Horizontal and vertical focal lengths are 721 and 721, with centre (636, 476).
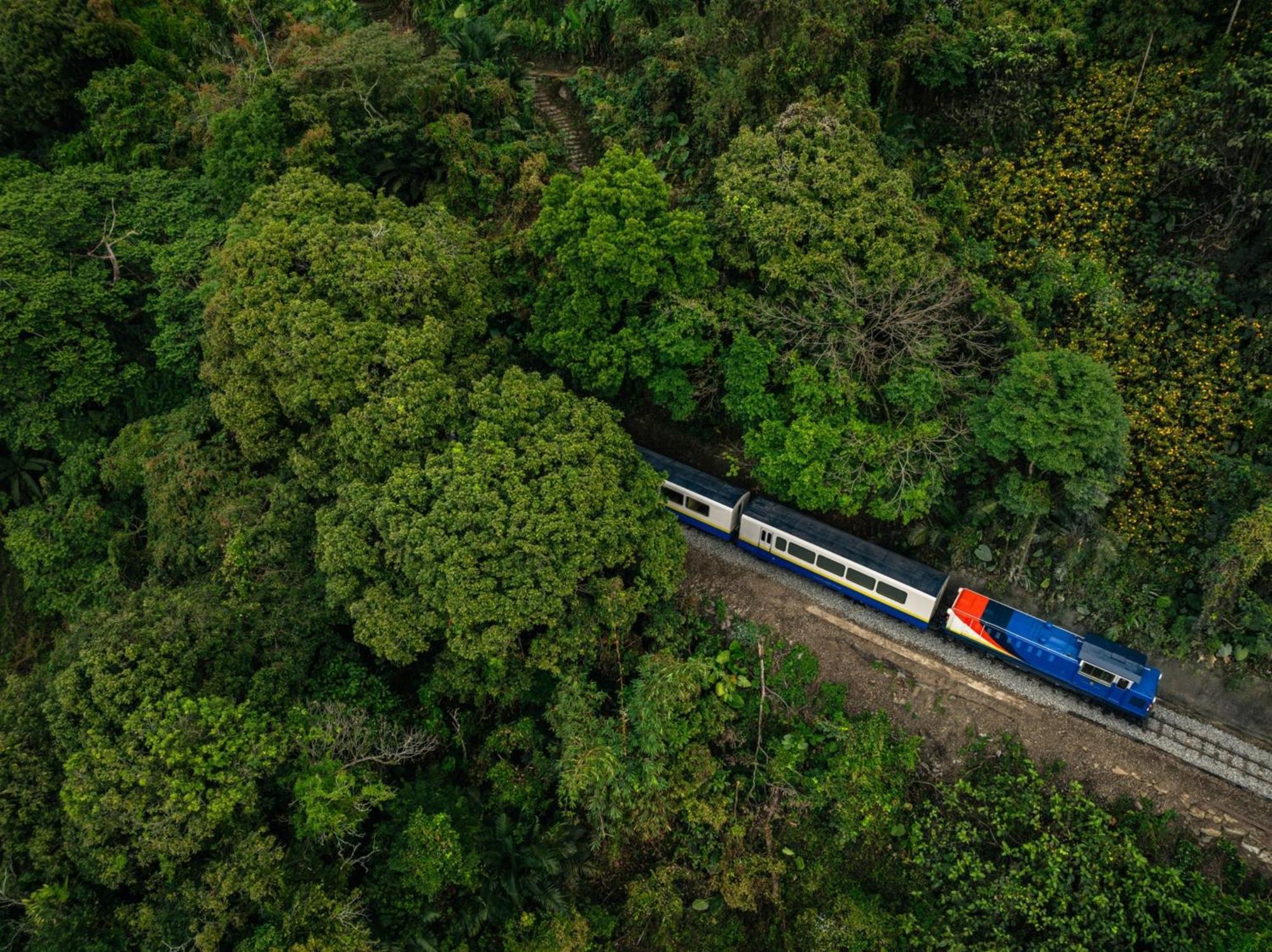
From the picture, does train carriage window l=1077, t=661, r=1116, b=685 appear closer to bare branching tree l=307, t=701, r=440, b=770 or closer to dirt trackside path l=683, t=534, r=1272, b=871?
dirt trackside path l=683, t=534, r=1272, b=871

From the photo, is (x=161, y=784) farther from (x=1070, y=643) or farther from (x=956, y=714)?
(x=1070, y=643)

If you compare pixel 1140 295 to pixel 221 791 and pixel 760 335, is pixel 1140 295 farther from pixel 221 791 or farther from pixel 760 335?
pixel 221 791

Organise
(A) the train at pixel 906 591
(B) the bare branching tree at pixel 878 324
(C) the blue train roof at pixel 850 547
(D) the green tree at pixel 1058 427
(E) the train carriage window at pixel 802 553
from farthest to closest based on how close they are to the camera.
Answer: (E) the train carriage window at pixel 802 553 → (C) the blue train roof at pixel 850 547 → (B) the bare branching tree at pixel 878 324 → (A) the train at pixel 906 591 → (D) the green tree at pixel 1058 427

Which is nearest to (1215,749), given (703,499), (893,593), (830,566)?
(893,593)

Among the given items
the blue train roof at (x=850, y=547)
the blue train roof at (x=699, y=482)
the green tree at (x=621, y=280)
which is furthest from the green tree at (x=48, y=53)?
the blue train roof at (x=850, y=547)

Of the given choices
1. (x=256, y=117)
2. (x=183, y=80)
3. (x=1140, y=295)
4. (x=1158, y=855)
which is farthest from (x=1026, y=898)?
(x=183, y=80)

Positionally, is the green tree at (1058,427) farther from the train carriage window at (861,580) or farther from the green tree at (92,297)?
the green tree at (92,297)

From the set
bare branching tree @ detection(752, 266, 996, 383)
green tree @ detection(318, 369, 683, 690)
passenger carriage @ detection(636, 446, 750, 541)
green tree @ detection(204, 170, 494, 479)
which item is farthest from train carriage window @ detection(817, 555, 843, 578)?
green tree @ detection(204, 170, 494, 479)
